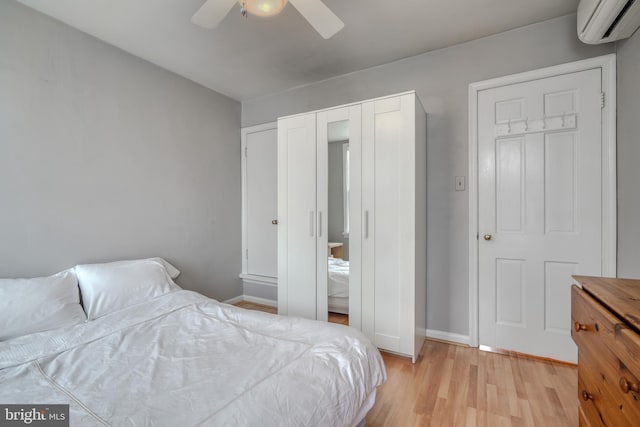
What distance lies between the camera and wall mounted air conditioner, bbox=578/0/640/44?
1576 millimetres

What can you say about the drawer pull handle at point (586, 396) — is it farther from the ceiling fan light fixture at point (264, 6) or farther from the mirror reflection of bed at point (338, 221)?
the ceiling fan light fixture at point (264, 6)

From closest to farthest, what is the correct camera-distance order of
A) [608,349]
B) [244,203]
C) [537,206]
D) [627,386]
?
[627,386] < [608,349] < [537,206] < [244,203]

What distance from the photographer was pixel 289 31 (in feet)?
7.62

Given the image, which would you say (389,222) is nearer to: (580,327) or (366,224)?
(366,224)

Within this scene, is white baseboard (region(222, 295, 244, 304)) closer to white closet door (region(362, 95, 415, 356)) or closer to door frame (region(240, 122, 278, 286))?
door frame (region(240, 122, 278, 286))

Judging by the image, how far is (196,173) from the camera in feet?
10.5

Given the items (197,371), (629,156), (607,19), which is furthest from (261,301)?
(607,19)

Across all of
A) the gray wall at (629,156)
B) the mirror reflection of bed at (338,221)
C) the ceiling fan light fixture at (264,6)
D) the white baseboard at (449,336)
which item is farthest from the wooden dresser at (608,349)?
the ceiling fan light fixture at (264,6)

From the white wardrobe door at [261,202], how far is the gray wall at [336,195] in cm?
116

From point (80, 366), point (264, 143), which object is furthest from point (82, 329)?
point (264, 143)

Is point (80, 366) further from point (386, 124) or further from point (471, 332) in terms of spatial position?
point (471, 332)

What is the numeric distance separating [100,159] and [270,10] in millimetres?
1902

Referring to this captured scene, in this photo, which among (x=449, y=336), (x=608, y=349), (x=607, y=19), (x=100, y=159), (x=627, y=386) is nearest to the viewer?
(x=627, y=386)

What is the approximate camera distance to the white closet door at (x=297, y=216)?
8.87ft
